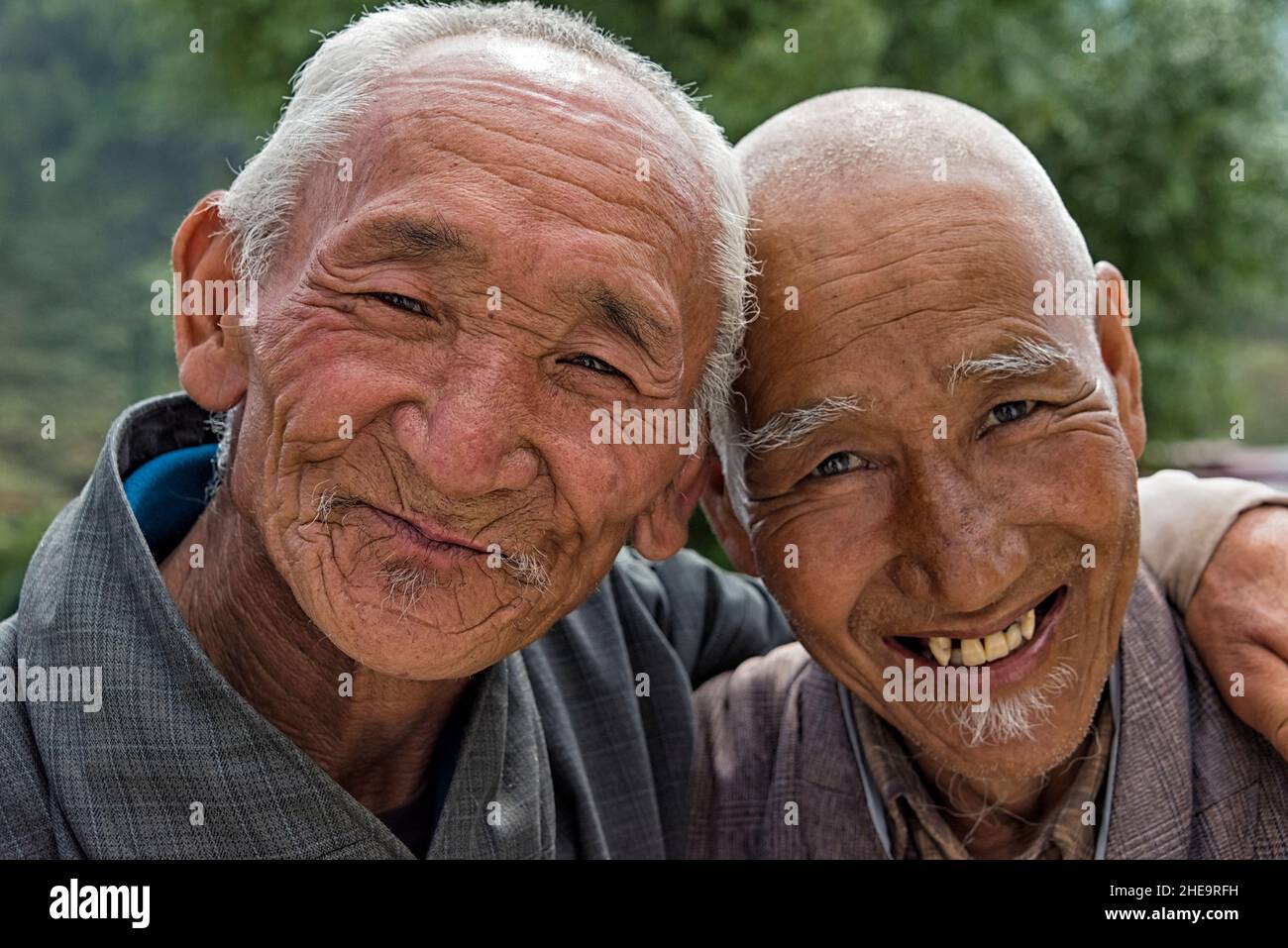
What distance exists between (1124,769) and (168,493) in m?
1.89

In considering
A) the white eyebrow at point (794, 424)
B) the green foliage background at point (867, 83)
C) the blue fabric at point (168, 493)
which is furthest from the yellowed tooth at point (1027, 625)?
the green foliage background at point (867, 83)

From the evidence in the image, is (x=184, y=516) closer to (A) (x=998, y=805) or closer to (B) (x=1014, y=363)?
(B) (x=1014, y=363)

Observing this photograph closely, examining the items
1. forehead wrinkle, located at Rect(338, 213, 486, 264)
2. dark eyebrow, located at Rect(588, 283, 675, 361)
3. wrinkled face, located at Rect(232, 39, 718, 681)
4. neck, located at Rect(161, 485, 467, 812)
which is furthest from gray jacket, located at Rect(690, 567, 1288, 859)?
forehead wrinkle, located at Rect(338, 213, 486, 264)

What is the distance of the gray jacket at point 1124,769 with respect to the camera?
7.83 feet

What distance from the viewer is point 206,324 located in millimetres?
2297

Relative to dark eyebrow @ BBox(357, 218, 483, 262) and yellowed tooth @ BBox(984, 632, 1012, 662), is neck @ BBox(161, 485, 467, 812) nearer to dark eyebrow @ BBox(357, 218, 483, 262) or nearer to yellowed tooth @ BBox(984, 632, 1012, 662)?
dark eyebrow @ BBox(357, 218, 483, 262)

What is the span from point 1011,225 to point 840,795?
3.72ft

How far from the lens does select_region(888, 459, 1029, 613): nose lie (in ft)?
7.38

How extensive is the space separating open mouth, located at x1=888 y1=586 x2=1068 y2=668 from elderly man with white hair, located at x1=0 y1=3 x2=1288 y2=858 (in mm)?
515

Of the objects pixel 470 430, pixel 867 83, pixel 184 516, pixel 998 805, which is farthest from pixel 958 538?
pixel 867 83

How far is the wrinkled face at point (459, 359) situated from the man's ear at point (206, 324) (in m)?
0.12

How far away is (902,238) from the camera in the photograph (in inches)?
92.4

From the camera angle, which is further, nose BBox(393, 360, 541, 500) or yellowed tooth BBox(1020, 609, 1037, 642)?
yellowed tooth BBox(1020, 609, 1037, 642)

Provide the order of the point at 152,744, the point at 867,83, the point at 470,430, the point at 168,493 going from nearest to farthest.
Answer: the point at 470,430, the point at 152,744, the point at 168,493, the point at 867,83
